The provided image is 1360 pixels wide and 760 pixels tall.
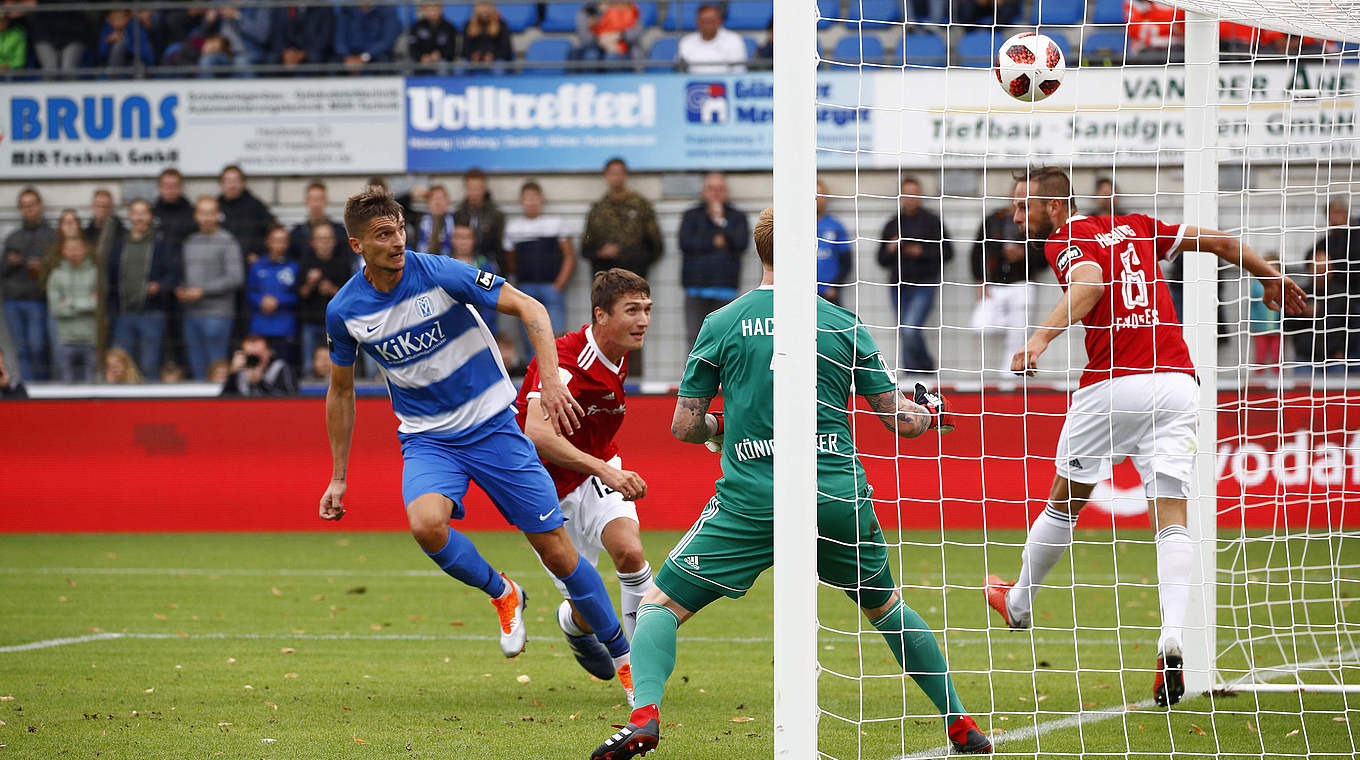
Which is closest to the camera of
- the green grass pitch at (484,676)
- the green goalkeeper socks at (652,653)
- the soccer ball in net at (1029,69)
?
the green goalkeeper socks at (652,653)

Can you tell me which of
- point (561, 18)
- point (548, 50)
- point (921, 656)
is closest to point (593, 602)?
point (921, 656)

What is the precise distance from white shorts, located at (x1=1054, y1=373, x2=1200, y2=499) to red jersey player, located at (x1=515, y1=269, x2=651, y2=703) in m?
1.98

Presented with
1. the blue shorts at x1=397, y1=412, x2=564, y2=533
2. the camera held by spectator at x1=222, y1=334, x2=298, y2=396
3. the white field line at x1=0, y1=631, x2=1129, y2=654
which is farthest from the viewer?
the camera held by spectator at x1=222, y1=334, x2=298, y2=396

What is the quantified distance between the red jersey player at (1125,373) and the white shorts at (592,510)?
1745 mm

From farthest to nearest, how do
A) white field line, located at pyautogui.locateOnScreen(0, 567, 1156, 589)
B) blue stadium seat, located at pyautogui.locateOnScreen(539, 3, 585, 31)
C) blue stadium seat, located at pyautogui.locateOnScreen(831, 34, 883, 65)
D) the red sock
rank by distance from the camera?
1. blue stadium seat, located at pyautogui.locateOnScreen(539, 3, 585, 31)
2. blue stadium seat, located at pyautogui.locateOnScreen(831, 34, 883, 65)
3. white field line, located at pyautogui.locateOnScreen(0, 567, 1156, 589)
4. the red sock

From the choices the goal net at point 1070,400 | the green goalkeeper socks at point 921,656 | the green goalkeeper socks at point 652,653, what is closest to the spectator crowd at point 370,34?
the goal net at point 1070,400

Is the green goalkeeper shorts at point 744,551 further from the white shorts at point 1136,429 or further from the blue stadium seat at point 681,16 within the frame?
the blue stadium seat at point 681,16

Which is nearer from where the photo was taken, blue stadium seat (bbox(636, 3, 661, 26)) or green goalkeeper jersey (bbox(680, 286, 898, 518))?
green goalkeeper jersey (bbox(680, 286, 898, 518))

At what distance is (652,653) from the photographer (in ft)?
14.8

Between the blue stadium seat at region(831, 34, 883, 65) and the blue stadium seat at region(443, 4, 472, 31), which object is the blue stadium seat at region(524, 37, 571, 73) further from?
the blue stadium seat at region(831, 34, 883, 65)

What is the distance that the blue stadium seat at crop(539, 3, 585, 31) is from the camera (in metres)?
16.9

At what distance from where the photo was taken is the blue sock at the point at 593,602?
223 inches

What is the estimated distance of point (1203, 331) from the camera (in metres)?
6.09

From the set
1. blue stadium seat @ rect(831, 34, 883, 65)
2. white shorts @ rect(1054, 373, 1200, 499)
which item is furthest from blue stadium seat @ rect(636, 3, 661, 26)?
white shorts @ rect(1054, 373, 1200, 499)
